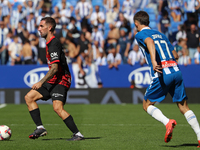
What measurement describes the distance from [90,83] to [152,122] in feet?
19.1

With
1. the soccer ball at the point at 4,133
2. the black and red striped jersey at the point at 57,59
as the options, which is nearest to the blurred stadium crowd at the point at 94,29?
the black and red striped jersey at the point at 57,59

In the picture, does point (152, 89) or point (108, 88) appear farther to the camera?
point (108, 88)

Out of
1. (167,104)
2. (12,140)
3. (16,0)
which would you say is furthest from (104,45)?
(12,140)

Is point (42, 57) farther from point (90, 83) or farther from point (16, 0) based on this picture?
point (16, 0)

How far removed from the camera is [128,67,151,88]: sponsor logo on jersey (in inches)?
567

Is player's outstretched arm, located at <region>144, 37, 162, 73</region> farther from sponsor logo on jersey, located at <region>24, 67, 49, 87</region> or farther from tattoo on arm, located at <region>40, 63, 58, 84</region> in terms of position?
sponsor logo on jersey, located at <region>24, 67, 49, 87</region>

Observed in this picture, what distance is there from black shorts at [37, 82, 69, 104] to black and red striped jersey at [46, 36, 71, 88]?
75 mm

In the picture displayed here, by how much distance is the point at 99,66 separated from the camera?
1455 centimetres

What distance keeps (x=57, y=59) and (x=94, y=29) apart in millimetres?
10669

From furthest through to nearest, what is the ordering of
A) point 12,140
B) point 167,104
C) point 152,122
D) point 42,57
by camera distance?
1. point 42,57
2. point 167,104
3. point 152,122
4. point 12,140

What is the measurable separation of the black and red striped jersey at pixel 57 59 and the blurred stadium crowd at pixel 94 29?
8469mm

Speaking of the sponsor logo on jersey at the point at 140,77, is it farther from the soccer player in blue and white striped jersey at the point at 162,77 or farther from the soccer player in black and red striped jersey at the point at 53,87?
the soccer player in blue and white striped jersey at the point at 162,77

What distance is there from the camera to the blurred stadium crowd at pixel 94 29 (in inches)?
599

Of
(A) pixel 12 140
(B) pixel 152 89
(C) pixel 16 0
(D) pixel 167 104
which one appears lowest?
(D) pixel 167 104
